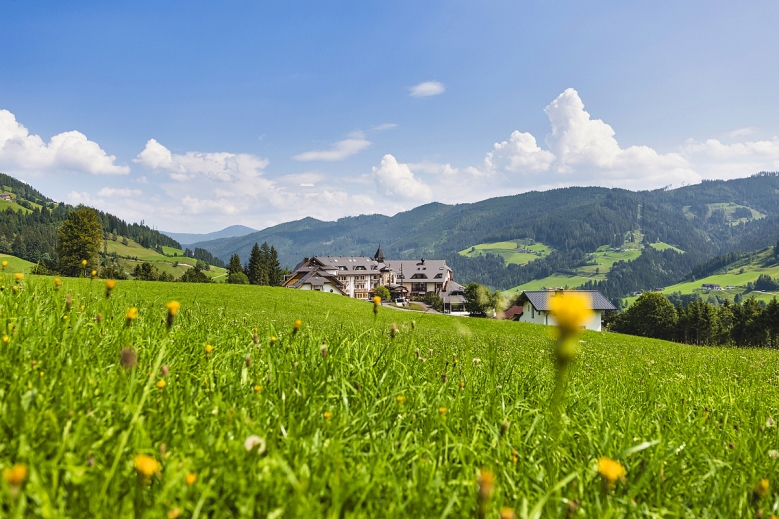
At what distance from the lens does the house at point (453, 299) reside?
13382cm

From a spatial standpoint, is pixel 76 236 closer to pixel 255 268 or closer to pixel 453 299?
pixel 255 268

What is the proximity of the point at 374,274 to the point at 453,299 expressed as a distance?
31671 mm

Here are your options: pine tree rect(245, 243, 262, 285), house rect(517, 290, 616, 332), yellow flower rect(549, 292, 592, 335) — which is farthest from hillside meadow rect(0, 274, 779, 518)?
pine tree rect(245, 243, 262, 285)

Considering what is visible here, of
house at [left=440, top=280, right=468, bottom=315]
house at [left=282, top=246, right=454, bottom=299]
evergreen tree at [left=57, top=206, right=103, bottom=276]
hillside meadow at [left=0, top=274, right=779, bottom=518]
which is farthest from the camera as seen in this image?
house at [left=282, top=246, right=454, bottom=299]

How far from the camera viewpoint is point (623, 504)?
6.70ft

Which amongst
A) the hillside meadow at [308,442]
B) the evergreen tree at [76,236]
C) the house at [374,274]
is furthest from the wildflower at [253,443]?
the house at [374,274]

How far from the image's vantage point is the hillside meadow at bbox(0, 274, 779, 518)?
1577mm

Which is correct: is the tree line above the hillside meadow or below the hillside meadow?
above

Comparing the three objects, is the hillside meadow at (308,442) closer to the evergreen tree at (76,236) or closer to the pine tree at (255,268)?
the evergreen tree at (76,236)

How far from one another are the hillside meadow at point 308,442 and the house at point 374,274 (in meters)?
122

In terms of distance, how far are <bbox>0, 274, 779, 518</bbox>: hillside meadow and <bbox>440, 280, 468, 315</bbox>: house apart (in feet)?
393

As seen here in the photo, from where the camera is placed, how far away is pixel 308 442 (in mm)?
2041

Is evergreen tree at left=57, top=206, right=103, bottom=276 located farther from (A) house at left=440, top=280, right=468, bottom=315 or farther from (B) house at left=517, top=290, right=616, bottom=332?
(A) house at left=440, top=280, right=468, bottom=315

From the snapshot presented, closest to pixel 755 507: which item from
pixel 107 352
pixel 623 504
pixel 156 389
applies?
pixel 623 504
